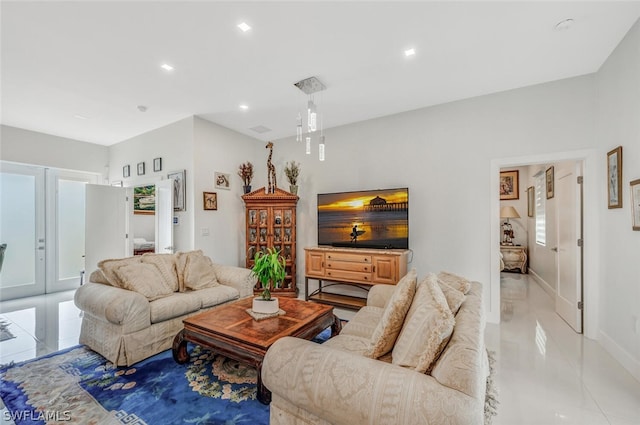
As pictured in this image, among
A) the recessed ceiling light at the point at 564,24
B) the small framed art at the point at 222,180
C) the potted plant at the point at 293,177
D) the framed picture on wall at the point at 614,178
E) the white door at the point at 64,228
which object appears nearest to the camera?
the recessed ceiling light at the point at 564,24

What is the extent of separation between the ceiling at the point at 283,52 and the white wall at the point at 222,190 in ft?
1.94

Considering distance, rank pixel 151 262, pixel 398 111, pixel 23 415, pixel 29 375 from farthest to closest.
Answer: pixel 398 111 < pixel 151 262 < pixel 29 375 < pixel 23 415

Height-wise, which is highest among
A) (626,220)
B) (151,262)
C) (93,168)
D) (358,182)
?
(93,168)

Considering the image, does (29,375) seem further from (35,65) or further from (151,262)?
(35,65)

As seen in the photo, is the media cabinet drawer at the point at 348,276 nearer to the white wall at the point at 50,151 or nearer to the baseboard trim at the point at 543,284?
the baseboard trim at the point at 543,284

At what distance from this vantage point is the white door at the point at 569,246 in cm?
312

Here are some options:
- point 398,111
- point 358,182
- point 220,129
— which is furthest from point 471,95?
point 220,129

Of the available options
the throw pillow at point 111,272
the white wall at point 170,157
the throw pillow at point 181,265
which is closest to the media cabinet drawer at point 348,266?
the throw pillow at point 181,265

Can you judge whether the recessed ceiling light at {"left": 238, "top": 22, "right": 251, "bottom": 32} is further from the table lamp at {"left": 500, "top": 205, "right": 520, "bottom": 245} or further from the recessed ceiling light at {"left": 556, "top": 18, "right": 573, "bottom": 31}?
the table lamp at {"left": 500, "top": 205, "right": 520, "bottom": 245}

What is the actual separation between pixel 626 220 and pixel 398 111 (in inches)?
107

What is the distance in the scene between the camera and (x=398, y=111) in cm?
400

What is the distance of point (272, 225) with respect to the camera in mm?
4648

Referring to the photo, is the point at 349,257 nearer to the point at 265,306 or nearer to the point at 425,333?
the point at 265,306

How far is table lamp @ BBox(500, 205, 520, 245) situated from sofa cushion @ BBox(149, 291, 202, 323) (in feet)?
21.0
